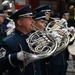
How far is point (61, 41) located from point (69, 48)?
214 centimetres

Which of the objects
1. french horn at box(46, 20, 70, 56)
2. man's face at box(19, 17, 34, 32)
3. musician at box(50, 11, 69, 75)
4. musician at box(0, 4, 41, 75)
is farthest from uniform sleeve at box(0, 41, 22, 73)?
musician at box(50, 11, 69, 75)

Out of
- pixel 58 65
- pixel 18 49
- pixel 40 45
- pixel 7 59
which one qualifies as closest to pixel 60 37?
pixel 40 45

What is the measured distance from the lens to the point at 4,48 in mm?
4344

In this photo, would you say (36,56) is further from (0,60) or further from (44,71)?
(44,71)

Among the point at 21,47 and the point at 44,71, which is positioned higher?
the point at 21,47

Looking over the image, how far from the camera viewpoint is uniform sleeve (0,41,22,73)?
4148 mm

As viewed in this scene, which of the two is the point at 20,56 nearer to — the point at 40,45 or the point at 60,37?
the point at 40,45

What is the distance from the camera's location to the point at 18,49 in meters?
4.43

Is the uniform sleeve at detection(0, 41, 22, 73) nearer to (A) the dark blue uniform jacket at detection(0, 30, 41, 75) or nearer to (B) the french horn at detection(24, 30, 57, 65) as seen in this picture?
(A) the dark blue uniform jacket at detection(0, 30, 41, 75)

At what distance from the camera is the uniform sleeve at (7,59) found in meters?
4.15

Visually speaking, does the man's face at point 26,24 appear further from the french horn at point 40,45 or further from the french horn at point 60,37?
the french horn at point 60,37

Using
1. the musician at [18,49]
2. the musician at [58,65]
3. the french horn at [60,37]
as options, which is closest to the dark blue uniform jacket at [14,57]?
the musician at [18,49]

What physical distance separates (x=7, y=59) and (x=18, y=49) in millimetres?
287

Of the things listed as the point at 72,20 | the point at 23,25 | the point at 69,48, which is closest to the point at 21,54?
the point at 23,25
